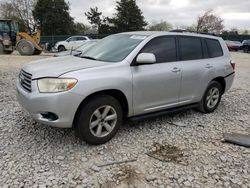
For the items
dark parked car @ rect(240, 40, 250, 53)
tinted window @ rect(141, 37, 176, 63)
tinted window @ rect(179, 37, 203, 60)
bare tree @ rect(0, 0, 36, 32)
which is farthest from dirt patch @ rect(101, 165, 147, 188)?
bare tree @ rect(0, 0, 36, 32)

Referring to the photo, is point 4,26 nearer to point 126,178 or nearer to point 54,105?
point 54,105

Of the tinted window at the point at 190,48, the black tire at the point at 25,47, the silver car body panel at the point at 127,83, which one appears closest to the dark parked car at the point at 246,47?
the black tire at the point at 25,47

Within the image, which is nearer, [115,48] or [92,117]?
[92,117]

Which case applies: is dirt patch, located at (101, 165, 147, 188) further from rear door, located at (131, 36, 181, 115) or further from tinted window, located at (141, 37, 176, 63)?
tinted window, located at (141, 37, 176, 63)

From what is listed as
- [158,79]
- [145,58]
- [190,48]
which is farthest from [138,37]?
[190,48]

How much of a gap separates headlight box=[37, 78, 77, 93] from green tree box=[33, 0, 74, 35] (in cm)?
3922

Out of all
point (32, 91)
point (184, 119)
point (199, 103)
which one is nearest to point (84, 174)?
point (32, 91)

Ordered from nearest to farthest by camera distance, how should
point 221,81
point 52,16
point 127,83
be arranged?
point 127,83
point 221,81
point 52,16

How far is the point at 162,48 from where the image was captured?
4453 mm

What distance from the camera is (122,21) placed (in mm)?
43031

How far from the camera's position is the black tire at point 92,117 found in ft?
11.5

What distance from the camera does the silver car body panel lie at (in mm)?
3369

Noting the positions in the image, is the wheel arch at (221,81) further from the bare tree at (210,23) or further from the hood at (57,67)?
the bare tree at (210,23)

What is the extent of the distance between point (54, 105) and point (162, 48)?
2.17 meters
